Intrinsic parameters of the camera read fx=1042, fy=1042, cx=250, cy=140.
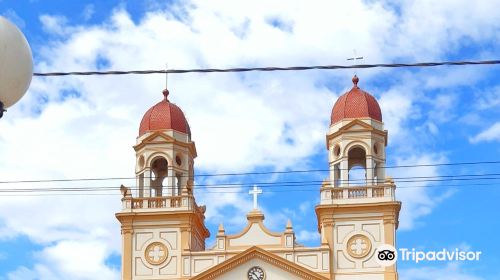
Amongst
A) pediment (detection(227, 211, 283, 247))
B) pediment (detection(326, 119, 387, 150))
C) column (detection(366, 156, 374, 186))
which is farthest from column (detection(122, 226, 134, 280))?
column (detection(366, 156, 374, 186))

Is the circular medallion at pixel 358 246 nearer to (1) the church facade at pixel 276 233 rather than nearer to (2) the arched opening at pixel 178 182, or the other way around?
(1) the church facade at pixel 276 233

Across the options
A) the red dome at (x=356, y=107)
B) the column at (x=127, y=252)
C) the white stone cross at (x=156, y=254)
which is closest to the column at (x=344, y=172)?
the red dome at (x=356, y=107)

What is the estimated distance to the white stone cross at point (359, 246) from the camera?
130ft

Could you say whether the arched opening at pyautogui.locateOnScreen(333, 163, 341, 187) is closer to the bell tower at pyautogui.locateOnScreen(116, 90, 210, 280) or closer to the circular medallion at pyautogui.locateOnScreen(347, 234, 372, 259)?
the circular medallion at pyautogui.locateOnScreen(347, 234, 372, 259)

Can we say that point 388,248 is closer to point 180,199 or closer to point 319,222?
point 319,222

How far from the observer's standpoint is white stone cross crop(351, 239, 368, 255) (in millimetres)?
39719

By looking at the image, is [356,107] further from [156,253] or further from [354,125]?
[156,253]

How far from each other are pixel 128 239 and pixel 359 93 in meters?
11.0

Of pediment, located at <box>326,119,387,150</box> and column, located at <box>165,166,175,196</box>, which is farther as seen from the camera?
column, located at <box>165,166,175,196</box>

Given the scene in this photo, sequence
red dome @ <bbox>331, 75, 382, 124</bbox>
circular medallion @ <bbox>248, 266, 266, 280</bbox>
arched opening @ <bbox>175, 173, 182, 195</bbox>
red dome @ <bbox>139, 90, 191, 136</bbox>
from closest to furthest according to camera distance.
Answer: circular medallion @ <bbox>248, 266, 266, 280</bbox>
red dome @ <bbox>331, 75, 382, 124</bbox>
arched opening @ <bbox>175, 173, 182, 195</bbox>
red dome @ <bbox>139, 90, 191, 136</bbox>

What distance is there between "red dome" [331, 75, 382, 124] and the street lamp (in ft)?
116

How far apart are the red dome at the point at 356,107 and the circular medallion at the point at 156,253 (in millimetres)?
8462

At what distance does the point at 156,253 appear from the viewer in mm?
40844

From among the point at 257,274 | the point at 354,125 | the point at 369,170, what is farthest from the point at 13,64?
the point at 354,125
